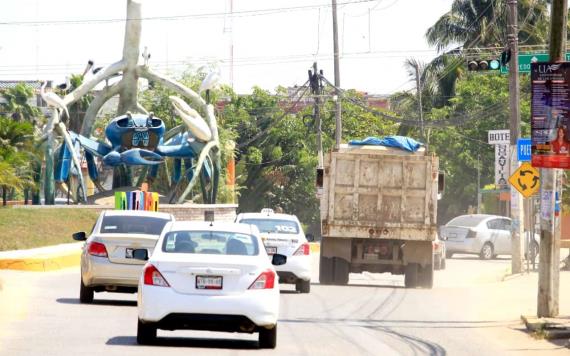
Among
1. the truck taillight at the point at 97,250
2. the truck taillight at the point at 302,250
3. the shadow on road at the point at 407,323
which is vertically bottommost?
the shadow on road at the point at 407,323

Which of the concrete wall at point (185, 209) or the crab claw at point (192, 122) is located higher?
the crab claw at point (192, 122)

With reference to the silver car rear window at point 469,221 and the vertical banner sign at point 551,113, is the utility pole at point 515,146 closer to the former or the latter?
the silver car rear window at point 469,221

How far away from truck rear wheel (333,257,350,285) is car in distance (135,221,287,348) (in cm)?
1414

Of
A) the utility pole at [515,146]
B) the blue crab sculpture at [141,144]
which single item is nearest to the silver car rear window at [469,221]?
the blue crab sculpture at [141,144]

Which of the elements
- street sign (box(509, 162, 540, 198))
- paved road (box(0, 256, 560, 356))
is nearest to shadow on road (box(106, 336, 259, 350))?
paved road (box(0, 256, 560, 356))

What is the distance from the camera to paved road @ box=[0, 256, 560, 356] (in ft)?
50.4

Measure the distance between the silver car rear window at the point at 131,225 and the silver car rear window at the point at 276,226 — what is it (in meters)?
4.94

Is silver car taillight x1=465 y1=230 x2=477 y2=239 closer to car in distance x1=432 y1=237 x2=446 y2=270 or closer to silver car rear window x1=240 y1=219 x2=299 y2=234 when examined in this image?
car in distance x1=432 y1=237 x2=446 y2=270

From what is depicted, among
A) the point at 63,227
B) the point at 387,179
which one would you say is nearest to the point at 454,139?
the point at 63,227

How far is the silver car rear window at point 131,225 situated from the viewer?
21234 mm

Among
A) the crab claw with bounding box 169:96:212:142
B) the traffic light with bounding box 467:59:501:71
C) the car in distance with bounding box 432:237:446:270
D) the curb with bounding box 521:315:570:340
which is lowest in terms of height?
the car in distance with bounding box 432:237:446:270

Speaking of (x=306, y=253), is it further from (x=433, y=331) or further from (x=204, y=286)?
(x=204, y=286)

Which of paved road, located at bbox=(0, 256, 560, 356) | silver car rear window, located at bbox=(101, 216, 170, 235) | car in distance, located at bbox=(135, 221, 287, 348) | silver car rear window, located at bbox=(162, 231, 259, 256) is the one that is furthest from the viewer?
Result: silver car rear window, located at bbox=(101, 216, 170, 235)

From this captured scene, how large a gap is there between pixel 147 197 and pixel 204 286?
2703 centimetres
